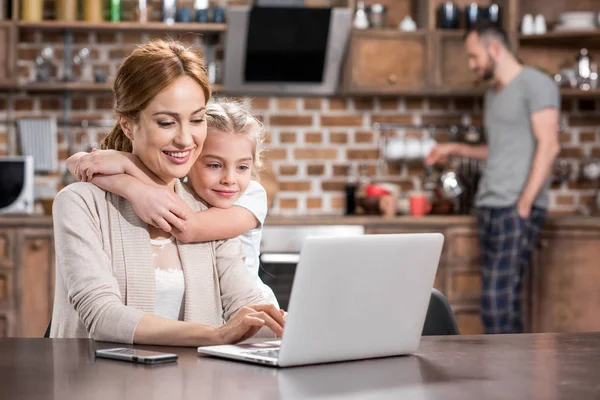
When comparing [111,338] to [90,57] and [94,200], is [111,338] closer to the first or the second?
[94,200]

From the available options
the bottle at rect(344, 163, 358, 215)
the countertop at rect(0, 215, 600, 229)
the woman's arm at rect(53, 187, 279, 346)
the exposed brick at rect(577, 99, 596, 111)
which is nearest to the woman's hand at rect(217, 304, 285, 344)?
the woman's arm at rect(53, 187, 279, 346)

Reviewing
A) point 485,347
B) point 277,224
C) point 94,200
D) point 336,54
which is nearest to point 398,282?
point 485,347

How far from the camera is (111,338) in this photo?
161 cm

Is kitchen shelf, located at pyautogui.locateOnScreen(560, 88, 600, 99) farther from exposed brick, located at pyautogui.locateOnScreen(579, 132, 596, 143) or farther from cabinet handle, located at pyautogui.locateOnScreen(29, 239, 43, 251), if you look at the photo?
cabinet handle, located at pyautogui.locateOnScreen(29, 239, 43, 251)

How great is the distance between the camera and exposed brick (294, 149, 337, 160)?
16.7ft

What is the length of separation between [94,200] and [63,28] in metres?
3.25

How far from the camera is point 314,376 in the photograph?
4.26 feet

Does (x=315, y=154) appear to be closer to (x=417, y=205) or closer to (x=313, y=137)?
(x=313, y=137)

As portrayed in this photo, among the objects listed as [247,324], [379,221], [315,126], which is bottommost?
[379,221]

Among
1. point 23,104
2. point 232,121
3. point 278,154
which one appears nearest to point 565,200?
point 278,154

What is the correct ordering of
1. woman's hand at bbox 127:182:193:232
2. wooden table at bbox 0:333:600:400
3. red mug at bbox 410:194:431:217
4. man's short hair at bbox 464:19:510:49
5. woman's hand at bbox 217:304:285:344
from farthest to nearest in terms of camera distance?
red mug at bbox 410:194:431:217 → man's short hair at bbox 464:19:510:49 → woman's hand at bbox 127:182:193:232 → woman's hand at bbox 217:304:285:344 → wooden table at bbox 0:333:600:400

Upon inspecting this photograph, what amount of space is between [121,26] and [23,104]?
70 centimetres

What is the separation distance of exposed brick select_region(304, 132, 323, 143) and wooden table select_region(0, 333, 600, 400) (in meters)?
3.56

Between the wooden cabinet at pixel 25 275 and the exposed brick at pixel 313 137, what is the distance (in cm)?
144
